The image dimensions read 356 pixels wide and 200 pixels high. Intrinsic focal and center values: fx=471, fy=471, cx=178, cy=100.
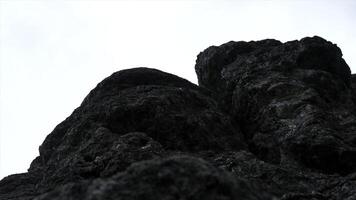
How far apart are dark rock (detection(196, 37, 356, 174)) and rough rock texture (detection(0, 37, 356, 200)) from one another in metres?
0.08

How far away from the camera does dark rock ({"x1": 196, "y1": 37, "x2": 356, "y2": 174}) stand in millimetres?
27203

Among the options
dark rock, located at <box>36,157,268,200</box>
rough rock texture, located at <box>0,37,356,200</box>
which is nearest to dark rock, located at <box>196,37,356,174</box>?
rough rock texture, located at <box>0,37,356,200</box>

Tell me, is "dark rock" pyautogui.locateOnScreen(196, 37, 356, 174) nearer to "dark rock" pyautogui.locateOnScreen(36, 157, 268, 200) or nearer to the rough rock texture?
the rough rock texture

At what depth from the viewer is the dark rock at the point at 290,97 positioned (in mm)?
27203

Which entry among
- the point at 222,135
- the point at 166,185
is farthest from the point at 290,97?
the point at 166,185

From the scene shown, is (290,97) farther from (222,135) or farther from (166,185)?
(166,185)

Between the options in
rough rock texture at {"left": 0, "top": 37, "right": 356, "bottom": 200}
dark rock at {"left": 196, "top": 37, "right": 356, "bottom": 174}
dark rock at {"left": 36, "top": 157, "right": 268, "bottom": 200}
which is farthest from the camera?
dark rock at {"left": 196, "top": 37, "right": 356, "bottom": 174}

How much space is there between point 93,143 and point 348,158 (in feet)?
47.4

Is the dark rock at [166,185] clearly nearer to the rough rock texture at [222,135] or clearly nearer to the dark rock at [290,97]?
the rough rock texture at [222,135]

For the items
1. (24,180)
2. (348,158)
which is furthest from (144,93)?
(348,158)

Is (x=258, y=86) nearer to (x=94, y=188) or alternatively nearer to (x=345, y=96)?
(x=345, y=96)

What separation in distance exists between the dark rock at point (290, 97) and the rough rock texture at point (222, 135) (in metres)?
0.08

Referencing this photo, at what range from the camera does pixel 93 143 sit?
27141mm

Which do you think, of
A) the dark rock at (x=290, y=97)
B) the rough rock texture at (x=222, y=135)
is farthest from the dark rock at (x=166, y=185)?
the dark rock at (x=290, y=97)
